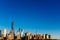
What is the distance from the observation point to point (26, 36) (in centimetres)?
2830

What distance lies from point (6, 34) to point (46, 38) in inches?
336

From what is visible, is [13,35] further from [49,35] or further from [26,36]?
[49,35]

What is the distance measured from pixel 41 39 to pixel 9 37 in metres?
6.93

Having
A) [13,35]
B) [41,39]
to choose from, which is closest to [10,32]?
[13,35]

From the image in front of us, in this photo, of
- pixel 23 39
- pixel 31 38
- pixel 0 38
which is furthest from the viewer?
pixel 31 38

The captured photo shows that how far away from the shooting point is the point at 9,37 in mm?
26172

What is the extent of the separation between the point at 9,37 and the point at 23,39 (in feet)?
8.80

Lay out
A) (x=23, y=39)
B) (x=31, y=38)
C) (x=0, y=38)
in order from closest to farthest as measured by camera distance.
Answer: (x=0, y=38)
(x=23, y=39)
(x=31, y=38)

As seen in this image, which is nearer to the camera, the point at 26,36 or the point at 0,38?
the point at 0,38

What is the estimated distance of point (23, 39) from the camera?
1068 inches

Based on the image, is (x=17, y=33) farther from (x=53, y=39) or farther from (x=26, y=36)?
(x=53, y=39)

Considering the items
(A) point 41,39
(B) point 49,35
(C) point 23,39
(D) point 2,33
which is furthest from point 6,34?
(B) point 49,35

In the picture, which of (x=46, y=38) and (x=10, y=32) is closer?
(x=10, y=32)

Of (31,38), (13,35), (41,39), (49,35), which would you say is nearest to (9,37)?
(13,35)
